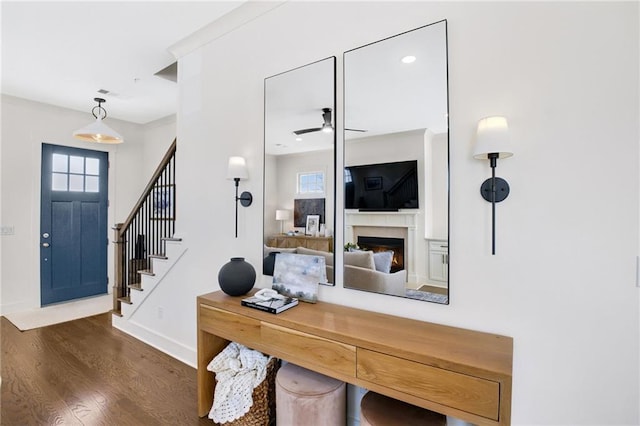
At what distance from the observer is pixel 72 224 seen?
15.0 feet

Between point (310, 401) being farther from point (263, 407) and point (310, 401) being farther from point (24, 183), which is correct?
point (24, 183)

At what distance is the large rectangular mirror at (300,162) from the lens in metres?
1.97

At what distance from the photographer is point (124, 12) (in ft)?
7.54

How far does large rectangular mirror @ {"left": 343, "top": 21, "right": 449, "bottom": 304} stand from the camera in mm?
1600

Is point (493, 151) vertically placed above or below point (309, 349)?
above

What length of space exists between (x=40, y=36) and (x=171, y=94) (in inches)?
57.8

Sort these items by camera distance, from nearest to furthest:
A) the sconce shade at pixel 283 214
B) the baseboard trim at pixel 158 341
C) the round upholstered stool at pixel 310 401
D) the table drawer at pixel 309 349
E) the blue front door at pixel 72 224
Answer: the table drawer at pixel 309 349 < the round upholstered stool at pixel 310 401 < the sconce shade at pixel 283 214 < the baseboard trim at pixel 158 341 < the blue front door at pixel 72 224

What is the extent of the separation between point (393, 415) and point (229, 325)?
1.05 meters

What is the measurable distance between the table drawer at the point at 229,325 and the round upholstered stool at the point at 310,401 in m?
0.30

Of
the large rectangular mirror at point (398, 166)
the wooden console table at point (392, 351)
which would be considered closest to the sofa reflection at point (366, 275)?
the large rectangular mirror at point (398, 166)

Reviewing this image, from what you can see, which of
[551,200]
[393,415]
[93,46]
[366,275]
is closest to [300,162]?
[366,275]

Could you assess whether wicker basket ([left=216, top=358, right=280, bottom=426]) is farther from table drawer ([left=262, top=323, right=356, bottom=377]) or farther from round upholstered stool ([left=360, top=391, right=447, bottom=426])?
round upholstered stool ([left=360, top=391, right=447, bottom=426])

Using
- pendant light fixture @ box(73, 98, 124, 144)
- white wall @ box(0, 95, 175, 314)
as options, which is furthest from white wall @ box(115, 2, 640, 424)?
white wall @ box(0, 95, 175, 314)

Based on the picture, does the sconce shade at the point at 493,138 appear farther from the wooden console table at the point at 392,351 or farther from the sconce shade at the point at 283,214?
the sconce shade at the point at 283,214
